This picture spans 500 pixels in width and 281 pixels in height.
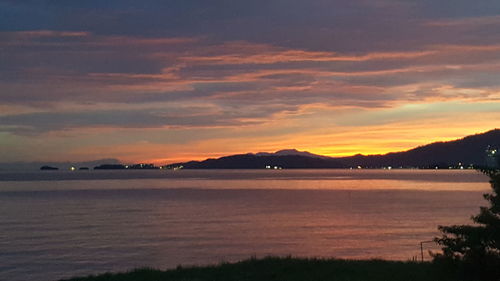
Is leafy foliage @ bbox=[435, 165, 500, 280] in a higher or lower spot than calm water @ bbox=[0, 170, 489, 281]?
higher

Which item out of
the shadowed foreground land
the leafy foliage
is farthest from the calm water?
the leafy foliage

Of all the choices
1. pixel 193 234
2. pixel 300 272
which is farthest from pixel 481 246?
pixel 193 234

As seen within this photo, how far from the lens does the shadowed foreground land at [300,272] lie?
19.8m

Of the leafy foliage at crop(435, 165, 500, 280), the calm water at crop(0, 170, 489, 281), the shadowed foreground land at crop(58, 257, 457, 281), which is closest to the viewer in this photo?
the leafy foliage at crop(435, 165, 500, 280)

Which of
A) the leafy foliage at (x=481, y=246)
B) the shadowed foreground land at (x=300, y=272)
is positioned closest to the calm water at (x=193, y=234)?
the shadowed foreground land at (x=300, y=272)

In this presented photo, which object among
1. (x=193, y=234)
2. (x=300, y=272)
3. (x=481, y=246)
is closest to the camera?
(x=481, y=246)

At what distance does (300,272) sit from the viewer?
21.0 metres

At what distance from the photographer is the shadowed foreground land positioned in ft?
65.1

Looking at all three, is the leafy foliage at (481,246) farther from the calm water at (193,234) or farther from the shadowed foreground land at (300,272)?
the calm water at (193,234)

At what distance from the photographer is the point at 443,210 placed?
3472 inches

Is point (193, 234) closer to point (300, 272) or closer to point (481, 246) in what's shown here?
point (300, 272)

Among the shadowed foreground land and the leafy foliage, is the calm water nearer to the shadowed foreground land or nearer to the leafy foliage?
the shadowed foreground land

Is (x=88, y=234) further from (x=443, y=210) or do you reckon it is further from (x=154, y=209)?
(x=443, y=210)

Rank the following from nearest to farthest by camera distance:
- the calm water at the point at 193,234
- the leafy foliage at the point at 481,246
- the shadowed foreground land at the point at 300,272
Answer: the leafy foliage at the point at 481,246, the shadowed foreground land at the point at 300,272, the calm water at the point at 193,234
